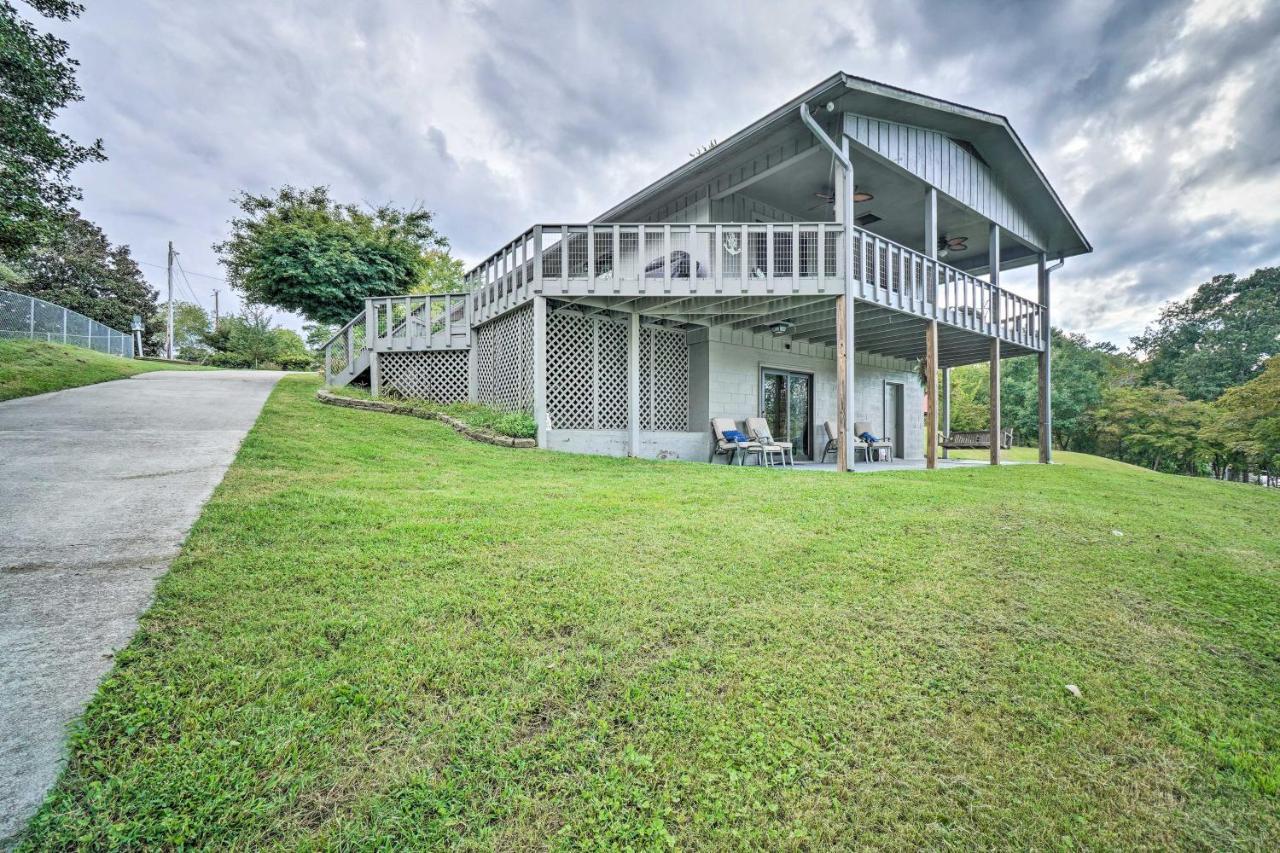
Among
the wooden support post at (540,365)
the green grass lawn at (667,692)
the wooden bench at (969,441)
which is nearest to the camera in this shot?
the green grass lawn at (667,692)

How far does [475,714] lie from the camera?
1.74 m

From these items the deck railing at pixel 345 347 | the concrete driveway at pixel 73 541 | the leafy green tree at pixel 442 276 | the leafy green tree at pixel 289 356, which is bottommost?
the concrete driveway at pixel 73 541

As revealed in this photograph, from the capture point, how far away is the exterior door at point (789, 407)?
10.9 meters

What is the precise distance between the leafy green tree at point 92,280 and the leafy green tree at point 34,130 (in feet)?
76.0

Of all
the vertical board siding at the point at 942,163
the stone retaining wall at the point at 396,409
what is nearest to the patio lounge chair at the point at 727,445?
the stone retaining wall at the point at 396,409

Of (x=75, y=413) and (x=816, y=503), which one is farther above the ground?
(x=75, y=413)

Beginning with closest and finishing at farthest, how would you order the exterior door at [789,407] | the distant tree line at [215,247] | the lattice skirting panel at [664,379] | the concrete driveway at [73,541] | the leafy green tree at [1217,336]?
the concrete driveway at [73,541]
the distant tree line at [215,247]
the lattice skirting panel at [664,379]
the exterior door at [789,407]
the leafy green tree at [1217,336]

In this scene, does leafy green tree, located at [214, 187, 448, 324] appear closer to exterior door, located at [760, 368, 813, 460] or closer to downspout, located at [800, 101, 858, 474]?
exterior door, located at [760, 368, 813, 460]

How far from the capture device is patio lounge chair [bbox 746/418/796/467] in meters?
9.40

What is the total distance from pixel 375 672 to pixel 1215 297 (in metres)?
43.9

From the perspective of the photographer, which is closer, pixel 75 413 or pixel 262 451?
pixel 262 451

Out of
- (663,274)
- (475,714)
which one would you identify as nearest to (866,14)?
(663,274)

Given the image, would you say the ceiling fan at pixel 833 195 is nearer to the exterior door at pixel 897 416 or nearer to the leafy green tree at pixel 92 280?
the exterior door at pixel 897 416

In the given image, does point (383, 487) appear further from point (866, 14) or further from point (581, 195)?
point (581, 195)
